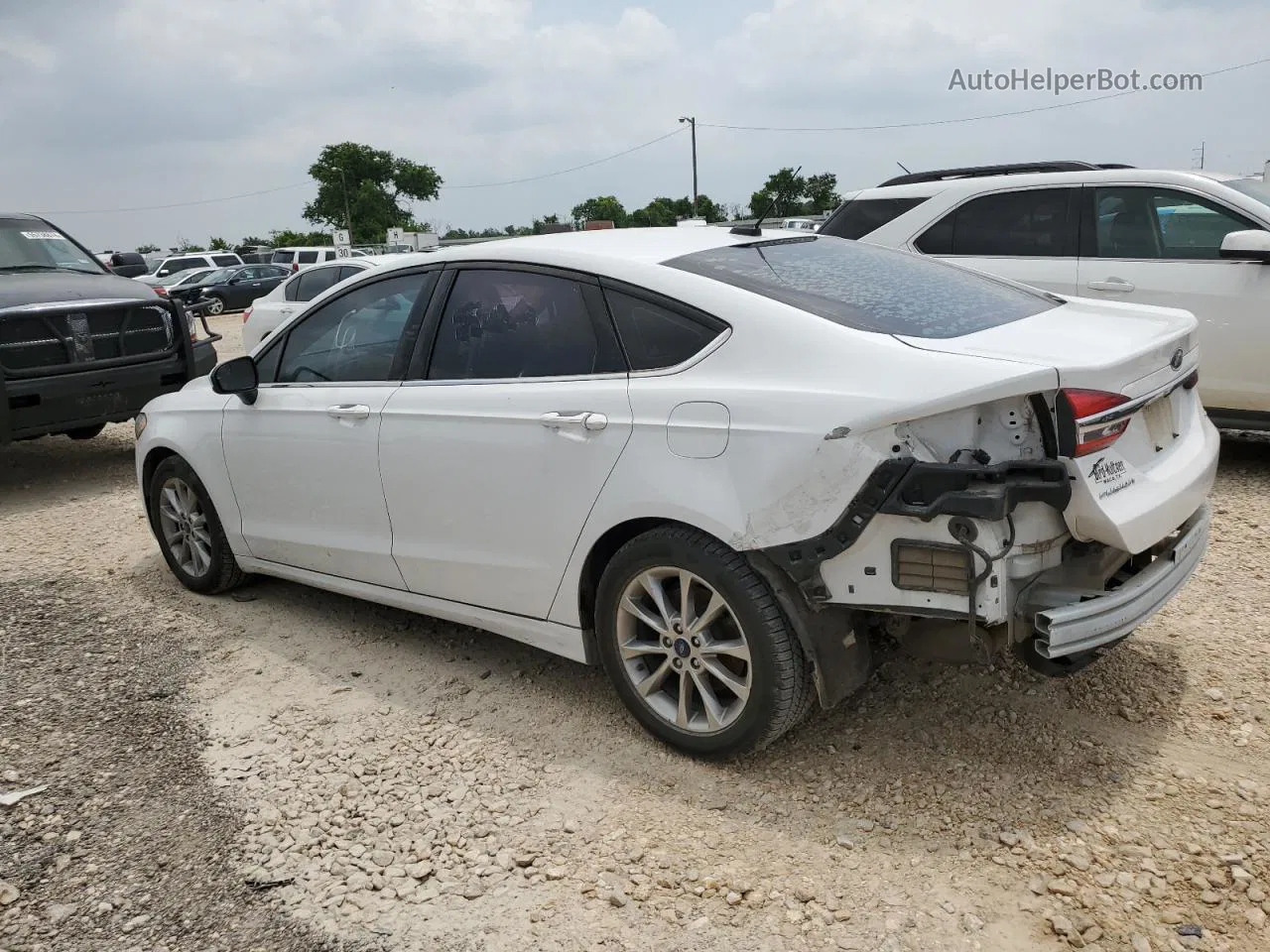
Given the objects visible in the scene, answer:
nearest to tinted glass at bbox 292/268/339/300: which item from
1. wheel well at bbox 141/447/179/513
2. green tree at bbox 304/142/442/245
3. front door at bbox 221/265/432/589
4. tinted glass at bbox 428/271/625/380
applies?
wheel well at bbox 141/447/179/513

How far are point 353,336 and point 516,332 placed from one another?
3.30 feet

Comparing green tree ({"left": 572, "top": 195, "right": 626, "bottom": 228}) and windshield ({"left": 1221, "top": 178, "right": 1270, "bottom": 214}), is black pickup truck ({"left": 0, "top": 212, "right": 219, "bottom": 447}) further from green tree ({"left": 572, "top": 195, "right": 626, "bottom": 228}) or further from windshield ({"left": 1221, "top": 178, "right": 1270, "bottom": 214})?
green tree ({"left": 572, "top": 195, "right": 626, "bottom": 228})

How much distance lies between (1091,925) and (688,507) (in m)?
1.46

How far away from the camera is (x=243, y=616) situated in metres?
4.98

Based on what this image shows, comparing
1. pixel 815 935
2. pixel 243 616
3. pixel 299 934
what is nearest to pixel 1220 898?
pixel 815 935

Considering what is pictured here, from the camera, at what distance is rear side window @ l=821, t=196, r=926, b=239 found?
284 inches

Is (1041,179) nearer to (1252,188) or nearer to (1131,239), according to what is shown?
(1131,239)

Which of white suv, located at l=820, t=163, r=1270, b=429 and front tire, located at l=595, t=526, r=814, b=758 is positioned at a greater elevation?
white suv, located at l=820, t=163, r=1270, b=429

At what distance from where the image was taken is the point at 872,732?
11.4 feet

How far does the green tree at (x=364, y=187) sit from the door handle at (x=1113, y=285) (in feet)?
253

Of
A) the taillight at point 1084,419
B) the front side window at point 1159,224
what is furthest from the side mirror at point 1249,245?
the taillight at point 1084,419

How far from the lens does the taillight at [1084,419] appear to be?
2719 mm

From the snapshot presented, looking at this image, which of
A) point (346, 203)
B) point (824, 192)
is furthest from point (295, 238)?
point (824, 192)

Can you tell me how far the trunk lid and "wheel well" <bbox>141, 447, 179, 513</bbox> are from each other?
3980 mm
